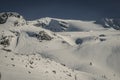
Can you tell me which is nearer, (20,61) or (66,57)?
(20,61)

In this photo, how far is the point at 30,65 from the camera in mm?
63719

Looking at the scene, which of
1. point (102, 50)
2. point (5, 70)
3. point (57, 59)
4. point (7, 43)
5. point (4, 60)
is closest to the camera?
point (5, 70)

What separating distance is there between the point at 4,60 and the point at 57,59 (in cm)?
9431

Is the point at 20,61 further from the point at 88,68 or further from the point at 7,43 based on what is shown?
the point at 7,43

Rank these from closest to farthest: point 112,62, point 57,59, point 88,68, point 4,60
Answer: point 4,60, point 88,68, point 112,62, point 57,59

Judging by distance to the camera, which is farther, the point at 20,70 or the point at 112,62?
the point at 112,62

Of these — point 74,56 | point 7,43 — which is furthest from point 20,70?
point 7,43

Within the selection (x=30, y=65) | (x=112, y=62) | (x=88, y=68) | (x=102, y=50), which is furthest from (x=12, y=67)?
(x=102, y=50)

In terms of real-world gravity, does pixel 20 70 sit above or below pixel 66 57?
above

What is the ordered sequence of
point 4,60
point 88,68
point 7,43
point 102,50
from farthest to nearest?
1. point 7,43
2. point 102,50
3. point 88,68
4. point 4,60

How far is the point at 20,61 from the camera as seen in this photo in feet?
214

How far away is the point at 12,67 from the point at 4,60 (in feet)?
16.2

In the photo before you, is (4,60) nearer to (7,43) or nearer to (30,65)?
(30,65)

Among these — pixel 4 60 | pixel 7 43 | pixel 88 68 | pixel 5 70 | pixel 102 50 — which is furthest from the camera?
pixel 7 43
